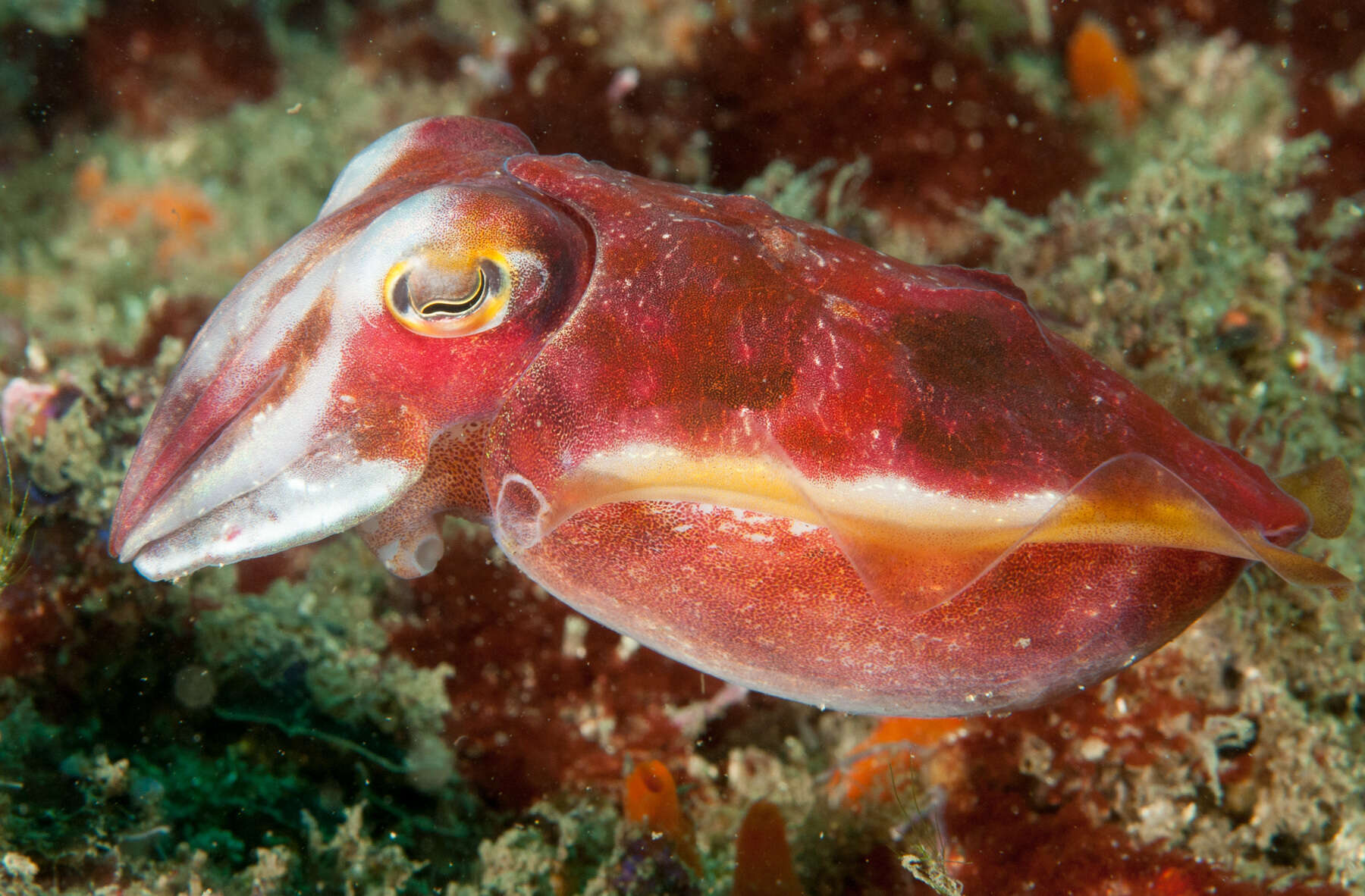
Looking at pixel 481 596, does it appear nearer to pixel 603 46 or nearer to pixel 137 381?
pixel 137 381

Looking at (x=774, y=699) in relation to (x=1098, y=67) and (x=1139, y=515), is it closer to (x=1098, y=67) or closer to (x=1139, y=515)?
(x=1139, y=515)

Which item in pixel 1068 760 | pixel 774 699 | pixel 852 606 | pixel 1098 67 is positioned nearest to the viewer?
pixel 852 606

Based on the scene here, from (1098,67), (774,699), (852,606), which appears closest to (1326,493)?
(852,606)

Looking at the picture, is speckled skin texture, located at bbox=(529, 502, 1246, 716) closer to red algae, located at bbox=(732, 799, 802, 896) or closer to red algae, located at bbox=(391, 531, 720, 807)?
red algae, located at bbox=(732, 799, 802, 896)

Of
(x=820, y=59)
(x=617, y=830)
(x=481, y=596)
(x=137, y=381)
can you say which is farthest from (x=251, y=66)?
(x=617, y=830)

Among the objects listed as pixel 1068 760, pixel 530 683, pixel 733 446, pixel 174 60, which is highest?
pixel 174 60

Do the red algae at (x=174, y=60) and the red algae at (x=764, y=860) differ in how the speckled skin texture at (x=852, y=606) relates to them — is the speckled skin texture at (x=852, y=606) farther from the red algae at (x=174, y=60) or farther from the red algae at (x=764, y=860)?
the red algae at (x=174, y=60)

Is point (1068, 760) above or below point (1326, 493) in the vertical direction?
below
